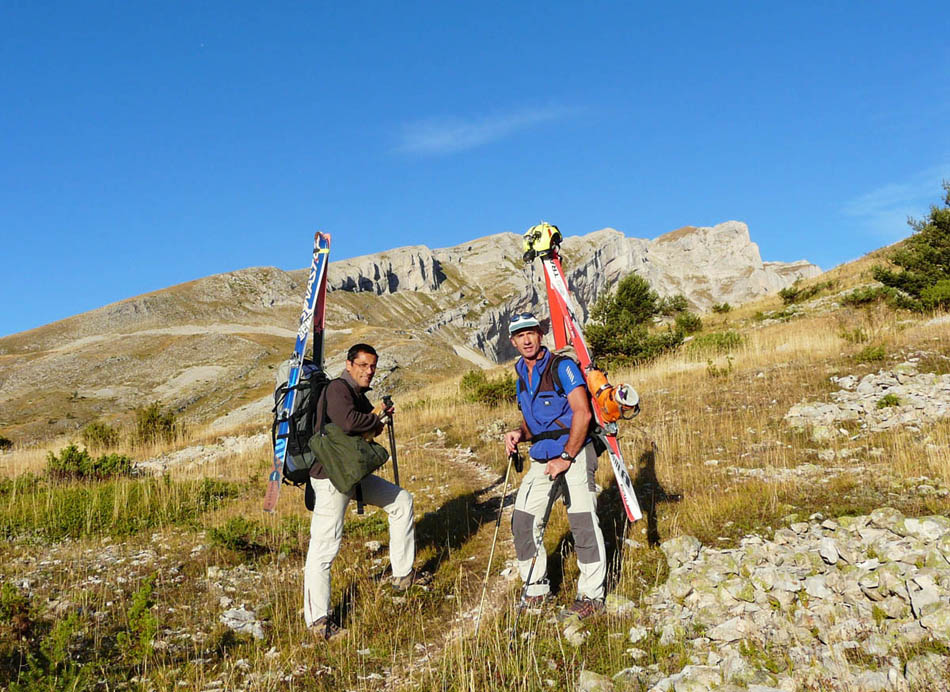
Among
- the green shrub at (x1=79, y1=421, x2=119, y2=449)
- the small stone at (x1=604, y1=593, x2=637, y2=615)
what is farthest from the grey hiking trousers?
the green shrub at (x1=79, y1=421, x2=119, y2=449)

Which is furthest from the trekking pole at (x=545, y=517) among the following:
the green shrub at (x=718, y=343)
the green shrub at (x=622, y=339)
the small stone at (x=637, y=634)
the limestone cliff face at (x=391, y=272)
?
the limestone cliff face at (x=391, y=272)

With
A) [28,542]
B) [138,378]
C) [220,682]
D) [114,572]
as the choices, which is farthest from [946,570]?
[138,378]

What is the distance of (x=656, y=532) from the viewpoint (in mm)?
6441

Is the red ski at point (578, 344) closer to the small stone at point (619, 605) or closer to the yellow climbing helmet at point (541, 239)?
the yellow climbing helmet at point (541, 239)

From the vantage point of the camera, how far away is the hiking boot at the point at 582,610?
4.88 metres

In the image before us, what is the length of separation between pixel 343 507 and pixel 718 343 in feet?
58.0

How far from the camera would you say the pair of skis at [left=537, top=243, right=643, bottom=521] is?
17.6ft

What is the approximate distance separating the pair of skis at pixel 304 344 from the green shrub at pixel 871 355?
12.2 m

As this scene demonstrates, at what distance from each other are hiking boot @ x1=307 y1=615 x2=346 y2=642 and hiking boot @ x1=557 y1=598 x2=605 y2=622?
2.02 metres

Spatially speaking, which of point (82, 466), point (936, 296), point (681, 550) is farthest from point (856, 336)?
point (82, 466)

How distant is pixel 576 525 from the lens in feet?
16.8

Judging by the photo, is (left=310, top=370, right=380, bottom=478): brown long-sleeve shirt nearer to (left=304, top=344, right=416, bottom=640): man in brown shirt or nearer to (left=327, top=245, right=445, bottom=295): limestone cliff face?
(left=304, top=344, right=416, bottom=640): man in brown shirt

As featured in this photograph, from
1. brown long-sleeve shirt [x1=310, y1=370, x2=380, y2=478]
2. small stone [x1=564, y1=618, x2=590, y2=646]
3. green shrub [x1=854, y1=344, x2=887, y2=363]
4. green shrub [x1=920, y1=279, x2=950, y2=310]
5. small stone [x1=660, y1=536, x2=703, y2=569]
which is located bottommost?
small stone [x1=564, y1=618, x2=590, y2=646]

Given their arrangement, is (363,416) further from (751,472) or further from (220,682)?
(751,472)
